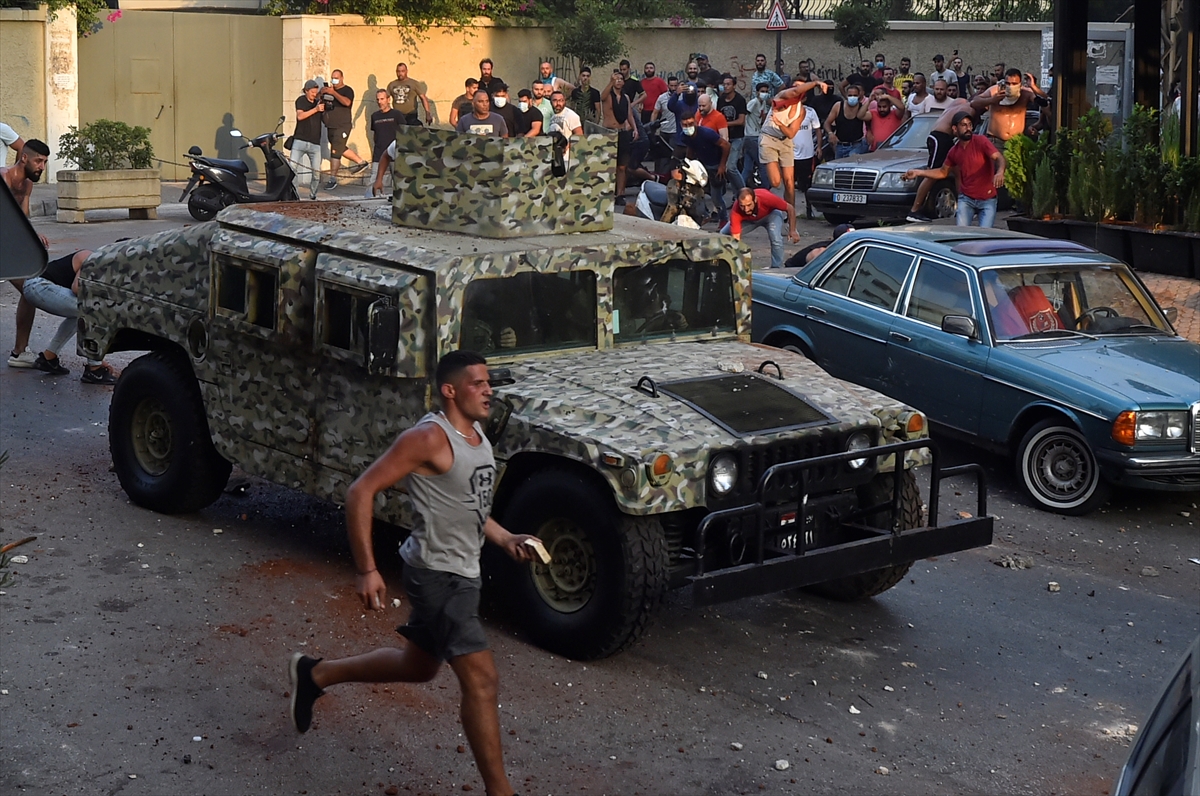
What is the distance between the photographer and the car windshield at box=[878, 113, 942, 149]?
22.0 m

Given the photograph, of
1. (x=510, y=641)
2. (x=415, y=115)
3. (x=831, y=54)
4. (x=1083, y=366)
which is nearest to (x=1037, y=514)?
Answer: (x=1083, y=366)

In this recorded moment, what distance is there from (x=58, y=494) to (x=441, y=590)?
4730 mm

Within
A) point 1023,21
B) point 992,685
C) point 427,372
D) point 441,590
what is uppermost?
point 1023,21

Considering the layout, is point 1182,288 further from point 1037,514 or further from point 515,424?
point 515,424

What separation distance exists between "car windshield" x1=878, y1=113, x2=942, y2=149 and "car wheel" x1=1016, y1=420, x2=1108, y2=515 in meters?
12.8

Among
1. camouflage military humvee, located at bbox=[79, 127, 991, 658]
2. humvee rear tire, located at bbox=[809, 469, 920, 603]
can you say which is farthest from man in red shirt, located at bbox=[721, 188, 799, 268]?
humvee rear tire, located at bbox=[809, 469, 920, 603]

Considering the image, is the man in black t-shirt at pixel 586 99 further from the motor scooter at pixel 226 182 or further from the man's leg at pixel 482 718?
the man's leg at pixel 482 718

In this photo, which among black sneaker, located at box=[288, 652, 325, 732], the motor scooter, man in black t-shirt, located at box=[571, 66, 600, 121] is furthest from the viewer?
man in black t-shirt, located at box=[571, 66, 600, 121]

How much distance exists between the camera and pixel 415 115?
25.4 meters

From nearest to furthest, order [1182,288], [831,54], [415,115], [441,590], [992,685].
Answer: [441,590] < [992,685] < [1182,288] < [415,115] < [831,54]

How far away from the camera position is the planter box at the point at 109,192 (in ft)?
65.5

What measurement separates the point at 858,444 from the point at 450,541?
8.03ft

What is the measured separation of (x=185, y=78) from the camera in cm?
2625

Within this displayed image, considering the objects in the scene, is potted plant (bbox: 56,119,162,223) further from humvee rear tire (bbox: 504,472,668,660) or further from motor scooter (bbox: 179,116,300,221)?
humvee rear tire (bbox: 504,472,668,660)
